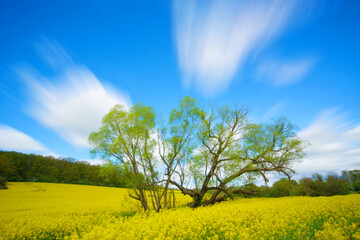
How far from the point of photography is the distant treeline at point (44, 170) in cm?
4952

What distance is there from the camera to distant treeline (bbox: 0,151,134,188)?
49516 mm

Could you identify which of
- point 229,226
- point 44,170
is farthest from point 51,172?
point 229,226

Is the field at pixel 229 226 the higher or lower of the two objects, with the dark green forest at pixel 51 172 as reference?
lower

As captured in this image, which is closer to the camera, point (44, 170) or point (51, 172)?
point (44, 170)

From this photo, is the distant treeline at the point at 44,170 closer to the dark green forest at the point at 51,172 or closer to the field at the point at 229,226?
the dark green forest at the point at 51,172

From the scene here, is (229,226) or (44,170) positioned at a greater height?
(44,170)

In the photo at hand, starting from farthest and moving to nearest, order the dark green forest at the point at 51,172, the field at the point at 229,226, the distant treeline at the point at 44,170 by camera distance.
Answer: the distant treeline at the point at 44,170 < the dark green forest at the point at 51,172 < the field at the point at 229,226

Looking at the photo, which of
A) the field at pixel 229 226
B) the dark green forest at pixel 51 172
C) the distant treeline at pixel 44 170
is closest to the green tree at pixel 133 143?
the field at pixel 229 226

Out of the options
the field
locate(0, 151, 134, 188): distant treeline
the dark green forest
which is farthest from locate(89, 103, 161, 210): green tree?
locate(0, 151, 134, 188): distant treeline

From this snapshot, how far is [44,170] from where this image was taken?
5725 cm

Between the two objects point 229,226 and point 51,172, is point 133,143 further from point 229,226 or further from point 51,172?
point 51,172

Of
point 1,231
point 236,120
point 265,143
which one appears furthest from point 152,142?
point 265,143

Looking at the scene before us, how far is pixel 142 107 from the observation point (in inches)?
635

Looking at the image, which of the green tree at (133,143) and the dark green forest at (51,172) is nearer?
the green tree at (133,143)
